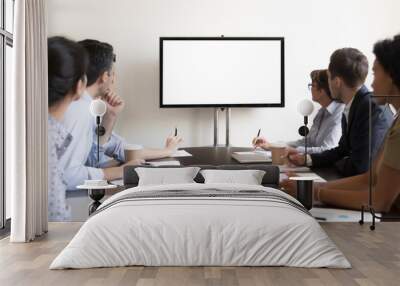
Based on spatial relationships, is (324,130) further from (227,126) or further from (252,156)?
(227,126)

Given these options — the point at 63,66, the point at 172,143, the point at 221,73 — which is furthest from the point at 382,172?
the point at 63,66

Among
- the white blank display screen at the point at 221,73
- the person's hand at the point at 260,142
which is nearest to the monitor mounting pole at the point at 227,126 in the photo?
the white blank display screen at the point at 221,73

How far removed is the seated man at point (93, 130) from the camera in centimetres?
771

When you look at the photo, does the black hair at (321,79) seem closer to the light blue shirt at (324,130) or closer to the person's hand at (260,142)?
the light blue shirt at (324,130)

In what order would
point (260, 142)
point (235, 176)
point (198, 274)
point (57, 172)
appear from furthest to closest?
point (260, 142)
point (57, 172)
point (235, 176)
point (198, 274)

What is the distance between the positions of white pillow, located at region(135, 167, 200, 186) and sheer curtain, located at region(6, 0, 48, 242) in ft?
4.13

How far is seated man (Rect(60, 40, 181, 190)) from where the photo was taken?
7.71 meters

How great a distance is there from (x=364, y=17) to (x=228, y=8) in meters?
1.69

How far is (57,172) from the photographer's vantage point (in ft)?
25.1

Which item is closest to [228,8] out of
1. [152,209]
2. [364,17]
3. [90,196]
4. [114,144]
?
[364,17]

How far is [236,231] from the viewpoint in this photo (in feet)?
16.5

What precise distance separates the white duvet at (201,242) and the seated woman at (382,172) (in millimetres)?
2687

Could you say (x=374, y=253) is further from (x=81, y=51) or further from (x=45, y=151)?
(x=81, y=51)

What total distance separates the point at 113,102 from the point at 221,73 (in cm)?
140
